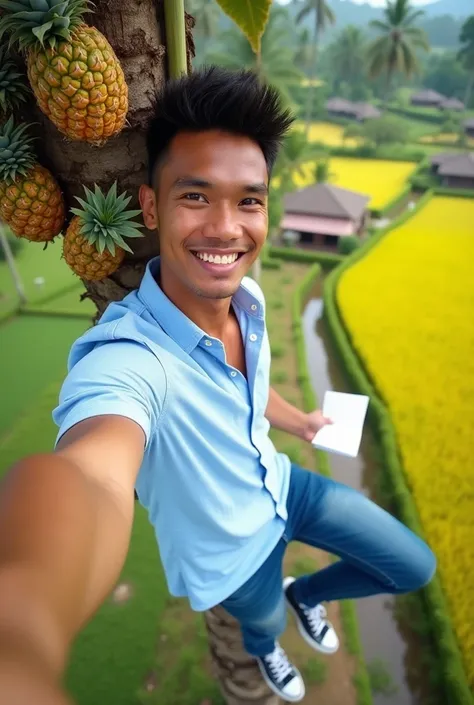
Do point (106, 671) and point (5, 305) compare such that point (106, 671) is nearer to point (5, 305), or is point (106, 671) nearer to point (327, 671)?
point (327, 671)

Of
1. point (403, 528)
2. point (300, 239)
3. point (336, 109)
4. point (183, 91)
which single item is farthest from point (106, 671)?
point (336, 109)

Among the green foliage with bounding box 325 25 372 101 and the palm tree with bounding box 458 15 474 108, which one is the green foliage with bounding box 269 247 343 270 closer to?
the palm tree with bounding box 458 15 474 108

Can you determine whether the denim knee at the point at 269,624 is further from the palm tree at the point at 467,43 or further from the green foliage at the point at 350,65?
the green foliage at the point at 350,65

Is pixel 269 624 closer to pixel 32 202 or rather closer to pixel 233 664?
pixel 233 664

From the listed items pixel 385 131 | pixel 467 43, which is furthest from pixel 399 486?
pixel 467 43

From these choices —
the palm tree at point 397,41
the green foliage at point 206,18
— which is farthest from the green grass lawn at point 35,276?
the palm tree at point 397,41

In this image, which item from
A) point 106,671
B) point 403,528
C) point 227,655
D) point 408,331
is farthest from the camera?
point 408,331
